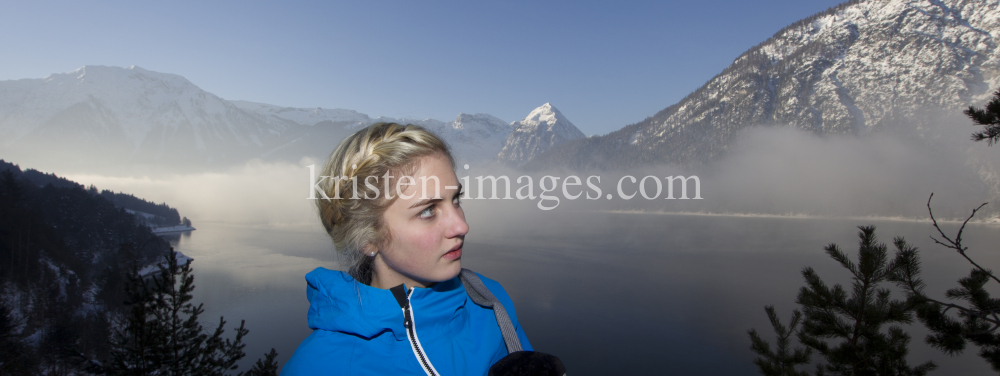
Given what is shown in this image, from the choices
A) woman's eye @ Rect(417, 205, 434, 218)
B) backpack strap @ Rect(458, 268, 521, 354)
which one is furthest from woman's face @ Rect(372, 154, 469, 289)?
backpack strap @ Rect(458, 268, 521, 354)

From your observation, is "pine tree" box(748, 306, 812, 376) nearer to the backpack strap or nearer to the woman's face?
the backpack strap

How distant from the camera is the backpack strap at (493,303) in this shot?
122 cm

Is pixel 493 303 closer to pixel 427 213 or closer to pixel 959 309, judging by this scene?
pixel 427 213

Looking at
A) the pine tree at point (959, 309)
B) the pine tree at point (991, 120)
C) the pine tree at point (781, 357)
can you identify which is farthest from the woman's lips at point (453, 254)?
the pine tree at point (781, 357)

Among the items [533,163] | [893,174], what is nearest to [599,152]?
→ [533,163]

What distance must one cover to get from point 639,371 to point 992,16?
172570mm

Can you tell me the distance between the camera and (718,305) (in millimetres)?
37281

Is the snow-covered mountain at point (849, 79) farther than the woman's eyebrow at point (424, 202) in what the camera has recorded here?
Yes

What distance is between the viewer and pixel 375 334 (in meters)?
1.03

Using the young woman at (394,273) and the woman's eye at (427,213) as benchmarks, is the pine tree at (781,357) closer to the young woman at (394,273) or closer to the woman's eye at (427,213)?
the young woman at (394,273)

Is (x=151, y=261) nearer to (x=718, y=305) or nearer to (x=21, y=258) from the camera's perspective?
(x=21, y=258)

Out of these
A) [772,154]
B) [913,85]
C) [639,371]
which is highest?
[913,85]

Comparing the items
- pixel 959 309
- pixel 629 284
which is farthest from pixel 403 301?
pixel 629 284

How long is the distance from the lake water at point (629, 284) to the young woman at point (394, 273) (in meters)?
8.11
